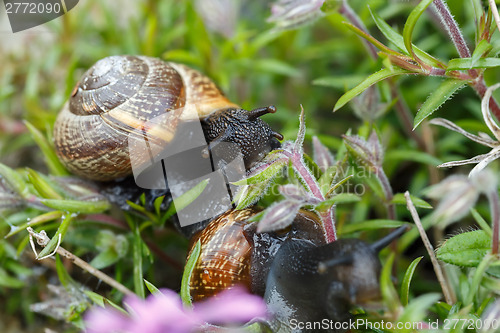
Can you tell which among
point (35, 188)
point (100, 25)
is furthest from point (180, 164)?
point (100, 25)

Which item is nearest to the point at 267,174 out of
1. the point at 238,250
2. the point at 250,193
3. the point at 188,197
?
the point at 250,193

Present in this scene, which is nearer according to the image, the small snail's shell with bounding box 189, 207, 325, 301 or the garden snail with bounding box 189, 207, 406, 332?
the garden snail with bounding box 189, 207, 406, 332

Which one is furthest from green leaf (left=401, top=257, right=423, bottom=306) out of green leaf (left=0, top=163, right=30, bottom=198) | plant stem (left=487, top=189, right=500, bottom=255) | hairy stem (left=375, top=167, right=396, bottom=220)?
green leaf (left=0, top=163, right=30, bottom=198)

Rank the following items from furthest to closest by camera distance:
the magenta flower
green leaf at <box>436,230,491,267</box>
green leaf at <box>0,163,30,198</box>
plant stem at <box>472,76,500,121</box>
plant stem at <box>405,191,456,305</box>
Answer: green leaf at <box>0,163,30,198</box> < plant stem at <box>472,76,500,121</box> < plant stem at <box>405,191,456,305</box> < green leaf at <box>436,230,491,267</box> < the magenta flower

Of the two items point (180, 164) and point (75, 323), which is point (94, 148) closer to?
point (180, 164)

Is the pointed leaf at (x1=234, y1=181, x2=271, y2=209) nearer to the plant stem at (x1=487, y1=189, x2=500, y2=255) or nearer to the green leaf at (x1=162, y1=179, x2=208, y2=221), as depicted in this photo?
the green leaf at (x1=162, y1=179, x2=208, y2=221)

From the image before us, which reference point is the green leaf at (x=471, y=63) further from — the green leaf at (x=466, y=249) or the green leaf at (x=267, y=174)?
the green leaf at (x=267, y=174)

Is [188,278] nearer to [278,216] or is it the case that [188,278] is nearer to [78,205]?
[278,216]

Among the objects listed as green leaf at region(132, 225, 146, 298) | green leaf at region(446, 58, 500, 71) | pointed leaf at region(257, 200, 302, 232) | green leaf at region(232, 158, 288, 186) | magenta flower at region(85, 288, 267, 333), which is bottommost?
green leaf at region(132, 225, 146, 298)
